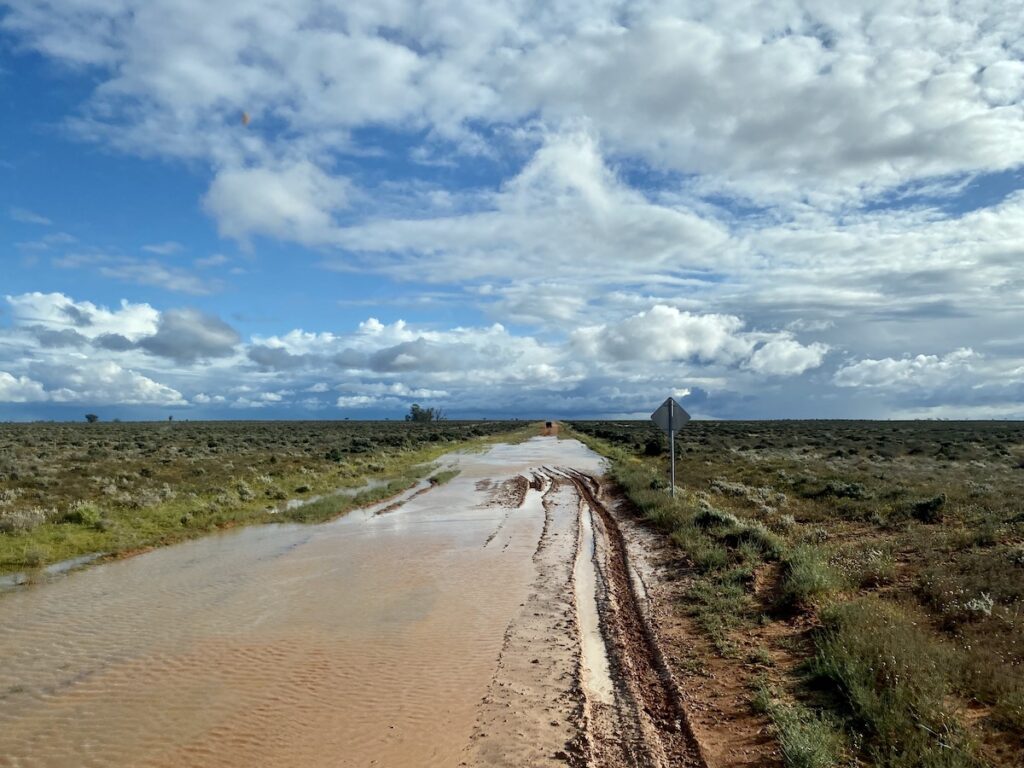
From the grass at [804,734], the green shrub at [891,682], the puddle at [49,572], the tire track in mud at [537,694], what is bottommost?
the puddle at [49,572]

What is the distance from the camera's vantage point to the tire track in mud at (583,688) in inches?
225

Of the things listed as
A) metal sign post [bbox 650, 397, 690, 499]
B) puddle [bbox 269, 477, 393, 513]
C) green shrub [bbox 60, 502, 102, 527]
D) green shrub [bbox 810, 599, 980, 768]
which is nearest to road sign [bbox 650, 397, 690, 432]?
metal sign post [bbox 650, 397, 690, 499]

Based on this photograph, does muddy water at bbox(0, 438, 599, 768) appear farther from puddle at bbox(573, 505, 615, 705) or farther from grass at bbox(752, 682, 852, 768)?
grass at bbox(752, 682, 852, 768)

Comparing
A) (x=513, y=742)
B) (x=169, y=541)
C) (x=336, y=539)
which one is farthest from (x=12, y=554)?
(x=513, y=742)

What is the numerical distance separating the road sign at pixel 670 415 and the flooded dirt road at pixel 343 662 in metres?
5.77

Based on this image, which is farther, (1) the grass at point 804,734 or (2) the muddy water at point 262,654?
(2) the muddy water at point 262,654

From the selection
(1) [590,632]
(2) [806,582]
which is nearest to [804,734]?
(1) [590,632]

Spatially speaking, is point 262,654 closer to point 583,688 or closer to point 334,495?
point 583,688

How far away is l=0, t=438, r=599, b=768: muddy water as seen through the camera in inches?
243

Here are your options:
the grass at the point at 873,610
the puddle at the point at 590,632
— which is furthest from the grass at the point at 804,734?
the puddle at the point at 590,632

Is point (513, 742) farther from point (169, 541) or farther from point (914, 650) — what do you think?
point (169, 541)

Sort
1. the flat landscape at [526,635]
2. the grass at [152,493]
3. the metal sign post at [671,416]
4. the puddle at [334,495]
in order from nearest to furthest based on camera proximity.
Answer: the flat landscape at [526,635], the grass at [152,493], the metal sign post at [671,416], the puddle at [334,495]

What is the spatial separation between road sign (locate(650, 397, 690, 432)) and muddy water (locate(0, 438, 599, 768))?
6366mm

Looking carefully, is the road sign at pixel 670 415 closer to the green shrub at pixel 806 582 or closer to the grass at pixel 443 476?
the green shrub at pixel 806 582
